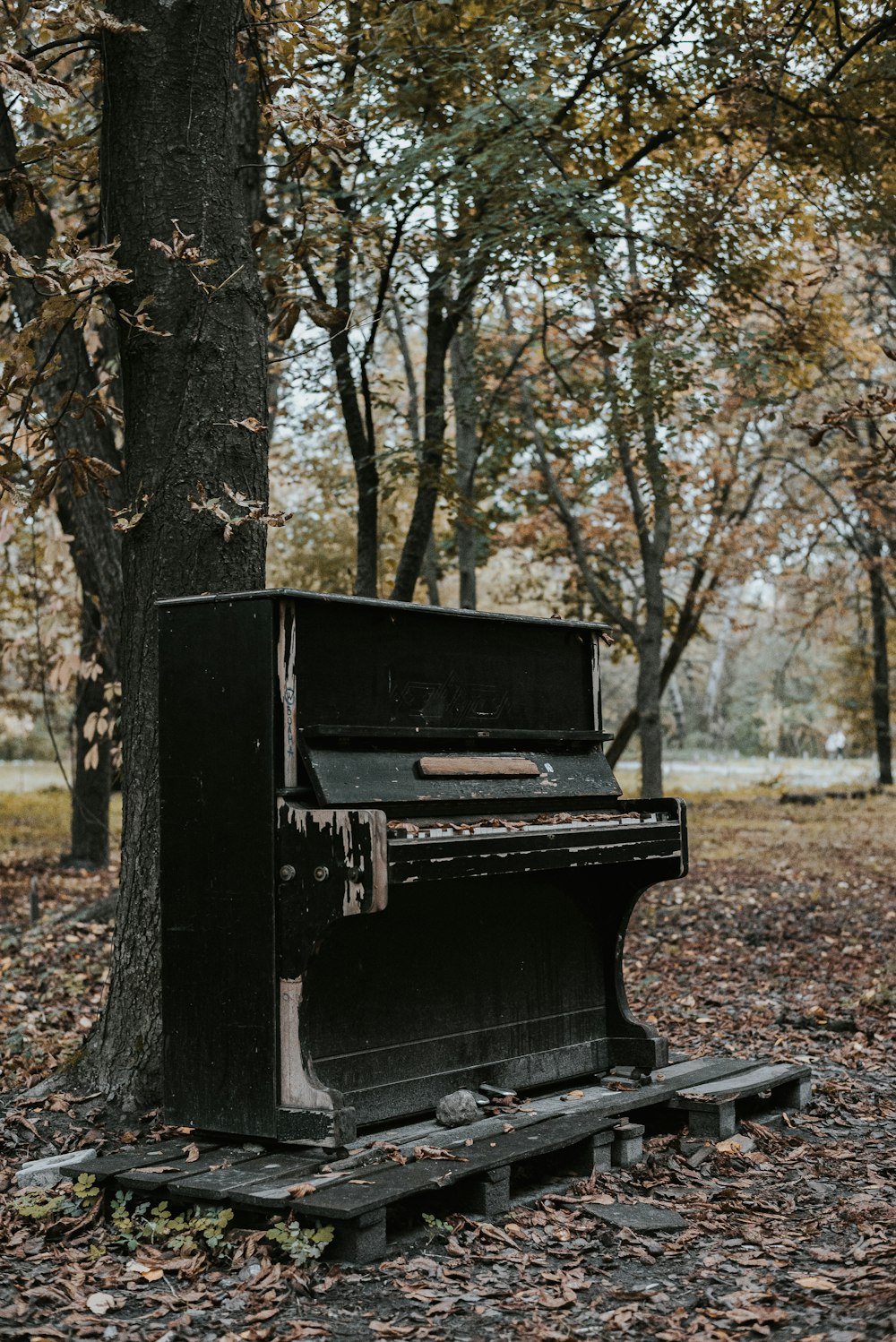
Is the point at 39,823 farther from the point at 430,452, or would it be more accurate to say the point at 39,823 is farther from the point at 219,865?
the point at 219,865

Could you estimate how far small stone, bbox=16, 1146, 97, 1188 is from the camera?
4547 millimetres

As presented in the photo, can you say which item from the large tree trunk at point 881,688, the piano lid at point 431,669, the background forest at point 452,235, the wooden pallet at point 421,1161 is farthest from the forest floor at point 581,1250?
the large tree trunk at point 881,688

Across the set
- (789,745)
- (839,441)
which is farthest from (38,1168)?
(789,745)

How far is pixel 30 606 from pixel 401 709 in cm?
1332

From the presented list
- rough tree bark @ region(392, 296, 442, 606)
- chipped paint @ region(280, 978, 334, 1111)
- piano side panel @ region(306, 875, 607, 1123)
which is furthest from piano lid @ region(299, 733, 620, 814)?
rough tree bark @ region(392, 296, 442, 606)

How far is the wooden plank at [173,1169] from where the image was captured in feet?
14.1

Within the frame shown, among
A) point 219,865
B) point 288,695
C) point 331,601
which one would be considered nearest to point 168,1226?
point 219,865

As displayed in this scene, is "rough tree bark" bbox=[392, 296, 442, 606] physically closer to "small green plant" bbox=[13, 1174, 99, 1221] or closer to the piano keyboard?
the piano keyboard

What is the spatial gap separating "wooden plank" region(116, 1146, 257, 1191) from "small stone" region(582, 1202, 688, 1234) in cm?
117

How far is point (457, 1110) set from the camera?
196 inches

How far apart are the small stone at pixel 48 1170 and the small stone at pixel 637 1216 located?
5.49 ft

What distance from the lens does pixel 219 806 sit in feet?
15.4

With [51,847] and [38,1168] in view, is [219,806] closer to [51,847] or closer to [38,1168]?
[38,1168]

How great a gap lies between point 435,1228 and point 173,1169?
0.84 meters
